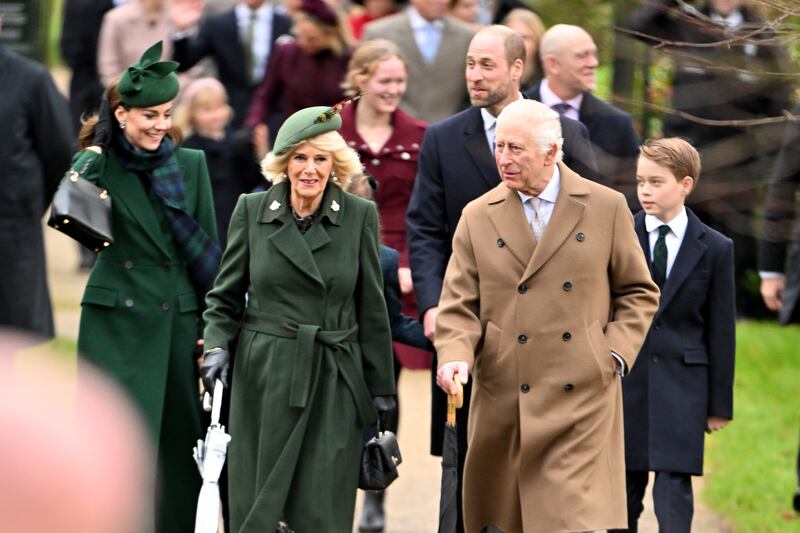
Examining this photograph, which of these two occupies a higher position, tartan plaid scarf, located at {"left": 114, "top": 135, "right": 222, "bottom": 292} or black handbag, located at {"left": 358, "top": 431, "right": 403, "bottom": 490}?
tartan plaid scarf, located at {"left": 114, "top": 135, "right": 222, "bottom": 292}

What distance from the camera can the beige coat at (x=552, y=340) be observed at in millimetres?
5340

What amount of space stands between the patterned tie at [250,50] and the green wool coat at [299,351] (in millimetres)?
5337

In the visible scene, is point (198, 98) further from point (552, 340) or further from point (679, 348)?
point (552, 340)

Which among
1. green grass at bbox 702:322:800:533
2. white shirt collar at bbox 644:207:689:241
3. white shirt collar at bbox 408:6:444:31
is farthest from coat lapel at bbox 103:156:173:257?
white shirt collar at bbox 408:6:444:31

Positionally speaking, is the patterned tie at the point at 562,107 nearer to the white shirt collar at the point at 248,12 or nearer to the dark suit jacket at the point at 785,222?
the dark suit jacket at the point at 785,222

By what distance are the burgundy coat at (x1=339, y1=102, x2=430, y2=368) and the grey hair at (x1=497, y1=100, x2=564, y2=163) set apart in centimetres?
215

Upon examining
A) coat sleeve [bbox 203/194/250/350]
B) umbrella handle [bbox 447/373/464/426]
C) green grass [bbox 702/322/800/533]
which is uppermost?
coat sleeve [bbox 203/194/250/350]

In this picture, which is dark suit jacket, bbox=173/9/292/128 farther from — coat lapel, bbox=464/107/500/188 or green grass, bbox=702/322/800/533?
coat lapel, bbox=464/107/500/188

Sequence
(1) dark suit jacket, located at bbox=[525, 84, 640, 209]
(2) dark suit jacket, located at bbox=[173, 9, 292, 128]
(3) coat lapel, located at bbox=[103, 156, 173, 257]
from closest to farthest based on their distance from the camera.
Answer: (3) coat lapel, located at bbox=[103, 156, 173, 257] < (1) dark suit jacket, located at bbox=[525, 84, 640, 209] < (2) dark suit jacket, located at bbox=[173, 9, 292, 128]

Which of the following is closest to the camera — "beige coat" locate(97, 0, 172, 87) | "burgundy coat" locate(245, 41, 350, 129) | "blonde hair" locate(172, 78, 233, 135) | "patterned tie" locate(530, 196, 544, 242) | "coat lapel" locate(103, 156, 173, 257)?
"patterned tie" locate(530, 196, 544, 242)

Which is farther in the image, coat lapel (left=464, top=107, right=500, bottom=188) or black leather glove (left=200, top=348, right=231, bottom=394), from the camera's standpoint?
coat lapel (left=464, top=107, right=500, bottom=188)

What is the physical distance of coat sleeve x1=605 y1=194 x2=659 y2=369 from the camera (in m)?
5.37

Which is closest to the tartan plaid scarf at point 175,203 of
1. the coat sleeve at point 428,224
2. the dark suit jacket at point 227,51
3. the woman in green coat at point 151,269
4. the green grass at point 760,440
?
the woman in green coat at point 151,269

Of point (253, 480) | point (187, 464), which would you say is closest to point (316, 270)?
point (253, 480)
